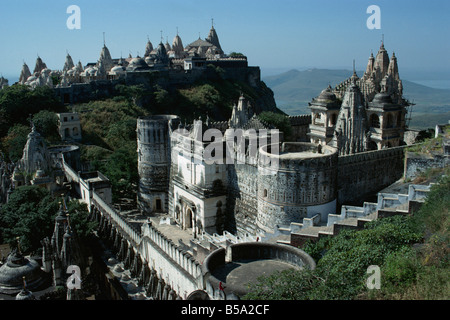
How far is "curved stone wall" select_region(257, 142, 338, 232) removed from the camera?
21.9m

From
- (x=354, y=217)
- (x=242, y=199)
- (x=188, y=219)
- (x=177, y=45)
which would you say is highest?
(x=177, y=45)

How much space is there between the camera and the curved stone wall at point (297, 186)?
21875 mm

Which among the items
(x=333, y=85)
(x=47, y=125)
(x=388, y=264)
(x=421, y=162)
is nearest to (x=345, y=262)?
(x=388, y=264)

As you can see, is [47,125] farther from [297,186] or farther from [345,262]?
[345,262]

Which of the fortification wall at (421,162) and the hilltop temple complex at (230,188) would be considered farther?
the fortification wall at (421,162)

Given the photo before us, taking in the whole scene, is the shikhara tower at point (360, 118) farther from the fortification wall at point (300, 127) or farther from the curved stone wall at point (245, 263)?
the curved stone wall at point (245, 263)

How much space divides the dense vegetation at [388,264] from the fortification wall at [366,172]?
7538 millimetres

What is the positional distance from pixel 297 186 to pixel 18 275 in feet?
43.5

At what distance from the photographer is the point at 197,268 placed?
659 inches

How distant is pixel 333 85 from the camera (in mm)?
156500

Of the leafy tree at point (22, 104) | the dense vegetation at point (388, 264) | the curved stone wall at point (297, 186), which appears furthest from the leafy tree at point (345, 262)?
the leafy tree at point (22, 104)
